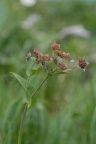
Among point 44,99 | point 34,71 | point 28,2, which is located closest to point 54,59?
point 34,71

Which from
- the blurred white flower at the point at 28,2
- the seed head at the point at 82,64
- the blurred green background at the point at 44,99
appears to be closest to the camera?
the seed head at the point at 82,64

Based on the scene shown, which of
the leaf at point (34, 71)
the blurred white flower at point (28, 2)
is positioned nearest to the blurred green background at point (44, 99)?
the leaf at point (34, 71)

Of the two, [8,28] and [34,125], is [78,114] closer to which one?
[34,125]

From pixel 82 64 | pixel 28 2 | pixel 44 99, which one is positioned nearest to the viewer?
pixel 82 64

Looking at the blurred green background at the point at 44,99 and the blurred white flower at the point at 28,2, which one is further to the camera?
the blurred white flower at the point at 28,2

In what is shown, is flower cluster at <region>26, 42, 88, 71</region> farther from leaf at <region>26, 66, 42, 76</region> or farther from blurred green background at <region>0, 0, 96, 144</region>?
blurred green background at <region>0, 0, 96, 144</region>

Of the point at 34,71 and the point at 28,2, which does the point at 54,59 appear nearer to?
the point at 34,71

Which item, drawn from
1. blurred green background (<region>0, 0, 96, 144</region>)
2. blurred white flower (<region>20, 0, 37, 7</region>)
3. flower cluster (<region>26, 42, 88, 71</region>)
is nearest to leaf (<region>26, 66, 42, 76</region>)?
flower cluster (<region>26, 42, 88, 71</region>)

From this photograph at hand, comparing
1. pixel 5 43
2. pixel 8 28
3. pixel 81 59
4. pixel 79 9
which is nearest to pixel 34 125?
pixel 81 59

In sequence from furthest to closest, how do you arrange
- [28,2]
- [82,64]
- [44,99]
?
[28,2] < [44,99] < [82,64]

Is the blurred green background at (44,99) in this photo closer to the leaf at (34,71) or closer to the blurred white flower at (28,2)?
the leaf at (34,71)

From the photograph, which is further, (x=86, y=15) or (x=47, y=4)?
(x=47, y=4)
